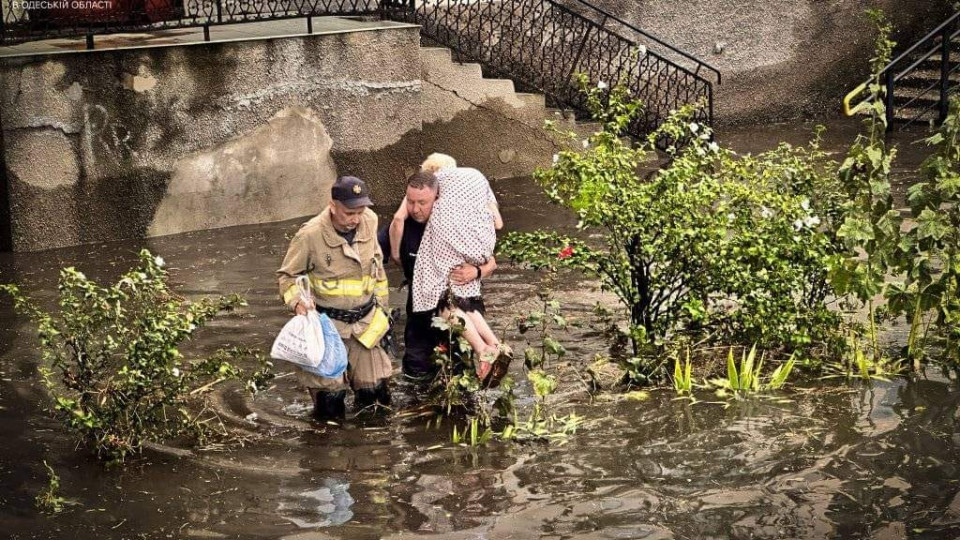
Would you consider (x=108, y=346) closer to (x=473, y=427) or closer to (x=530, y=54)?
(x=473, y=427)

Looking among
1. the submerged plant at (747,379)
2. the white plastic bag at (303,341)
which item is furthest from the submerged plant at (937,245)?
the white plastic bag at (303,341)

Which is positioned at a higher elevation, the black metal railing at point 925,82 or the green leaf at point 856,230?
the black metal railing at point 925,82

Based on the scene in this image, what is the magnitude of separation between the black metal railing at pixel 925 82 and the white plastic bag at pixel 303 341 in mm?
9786

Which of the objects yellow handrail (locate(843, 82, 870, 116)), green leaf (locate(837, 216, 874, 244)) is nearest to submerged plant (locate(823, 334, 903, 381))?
green leaf (locate(837, 216, 874, 244))

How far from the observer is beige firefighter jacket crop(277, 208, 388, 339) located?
7695 millimetres

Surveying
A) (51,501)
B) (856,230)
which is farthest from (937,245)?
(51,501)

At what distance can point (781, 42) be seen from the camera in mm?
16906

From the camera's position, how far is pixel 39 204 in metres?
11.5

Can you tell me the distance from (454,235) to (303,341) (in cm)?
122

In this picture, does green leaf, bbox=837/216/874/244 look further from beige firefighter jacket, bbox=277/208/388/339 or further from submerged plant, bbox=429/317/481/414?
beige firefighter jacket, bbox=277/208/388/339

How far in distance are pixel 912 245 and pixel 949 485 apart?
184 cm

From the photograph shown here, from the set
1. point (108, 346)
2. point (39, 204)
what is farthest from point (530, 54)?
point (108, 346)

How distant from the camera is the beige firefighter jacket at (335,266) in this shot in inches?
303

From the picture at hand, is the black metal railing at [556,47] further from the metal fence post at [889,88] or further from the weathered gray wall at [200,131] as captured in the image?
the metal fence post at [889,88]
